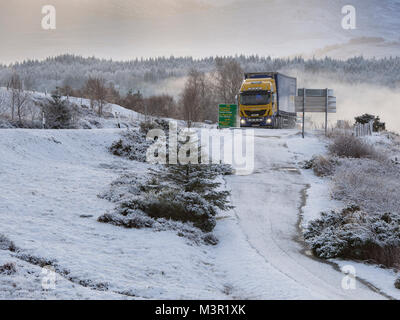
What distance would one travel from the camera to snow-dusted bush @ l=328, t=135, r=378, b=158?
2456 centimetres

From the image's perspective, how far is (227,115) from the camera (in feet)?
131

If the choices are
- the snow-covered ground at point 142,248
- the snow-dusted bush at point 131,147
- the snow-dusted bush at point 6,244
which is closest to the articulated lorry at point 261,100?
the snow-dusted bush at point 131,147

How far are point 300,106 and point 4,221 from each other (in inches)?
923

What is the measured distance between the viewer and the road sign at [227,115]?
39844 mm

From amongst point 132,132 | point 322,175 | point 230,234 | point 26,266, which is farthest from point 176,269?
point 132,132

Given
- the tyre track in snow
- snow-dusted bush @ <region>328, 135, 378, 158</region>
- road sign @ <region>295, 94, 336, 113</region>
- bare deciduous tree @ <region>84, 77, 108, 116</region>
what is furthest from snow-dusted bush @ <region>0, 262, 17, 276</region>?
bare deciduous tree @ <region>84, 77, 108, 116</region>

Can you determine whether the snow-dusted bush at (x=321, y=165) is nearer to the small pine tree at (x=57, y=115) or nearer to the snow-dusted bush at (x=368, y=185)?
the snow-dusted bush at (x=368, y=185)

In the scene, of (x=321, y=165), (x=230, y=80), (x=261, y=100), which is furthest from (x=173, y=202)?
(x=230, y=80)

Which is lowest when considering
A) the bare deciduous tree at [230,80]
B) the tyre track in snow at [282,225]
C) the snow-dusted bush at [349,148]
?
the tyre track in snow at [282,225]

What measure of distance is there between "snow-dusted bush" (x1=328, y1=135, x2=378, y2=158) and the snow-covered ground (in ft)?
23.0

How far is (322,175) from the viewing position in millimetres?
20266

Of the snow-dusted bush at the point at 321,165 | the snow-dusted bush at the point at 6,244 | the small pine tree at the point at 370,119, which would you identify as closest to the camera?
the snow-dusted bush at the point at 6,244

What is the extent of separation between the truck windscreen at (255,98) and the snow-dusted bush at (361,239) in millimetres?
22001
